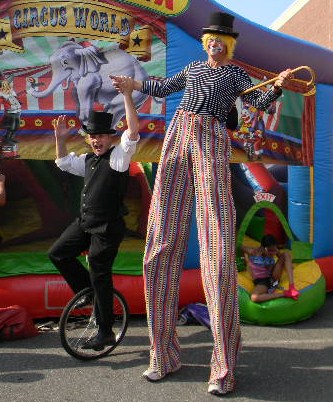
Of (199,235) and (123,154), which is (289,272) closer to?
(199,235)

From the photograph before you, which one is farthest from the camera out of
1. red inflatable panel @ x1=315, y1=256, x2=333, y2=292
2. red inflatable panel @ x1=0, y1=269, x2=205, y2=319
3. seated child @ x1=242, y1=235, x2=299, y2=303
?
red inflatable panel @ x1=315, y1=256, x2=333, y2=292

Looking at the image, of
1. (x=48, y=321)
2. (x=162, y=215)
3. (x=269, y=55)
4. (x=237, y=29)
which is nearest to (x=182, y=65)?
(x=237, y=29)

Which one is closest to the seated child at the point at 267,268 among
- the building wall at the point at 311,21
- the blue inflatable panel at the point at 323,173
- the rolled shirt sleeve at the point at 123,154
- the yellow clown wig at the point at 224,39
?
the blue inflatable panel at the point at 323,173

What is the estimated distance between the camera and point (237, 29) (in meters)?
4.70

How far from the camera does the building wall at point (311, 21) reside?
55.7 ft

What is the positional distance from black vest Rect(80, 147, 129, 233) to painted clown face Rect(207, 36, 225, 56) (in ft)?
3.03

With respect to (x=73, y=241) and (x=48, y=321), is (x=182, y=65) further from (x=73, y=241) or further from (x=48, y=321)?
(x=48, y=321)

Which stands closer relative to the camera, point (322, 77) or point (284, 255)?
point (284, 255)

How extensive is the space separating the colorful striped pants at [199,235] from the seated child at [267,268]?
1455mm

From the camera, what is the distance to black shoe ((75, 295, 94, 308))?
3.51m

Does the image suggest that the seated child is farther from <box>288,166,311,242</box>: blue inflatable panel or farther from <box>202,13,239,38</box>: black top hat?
<box>202,13,239,38</box>: black top hat

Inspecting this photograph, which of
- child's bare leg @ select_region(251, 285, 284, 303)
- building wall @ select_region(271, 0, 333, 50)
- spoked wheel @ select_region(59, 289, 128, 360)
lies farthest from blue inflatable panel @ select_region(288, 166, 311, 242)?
building wall @ select_region(271, 0, 333, 50)

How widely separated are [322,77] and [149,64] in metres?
1.98

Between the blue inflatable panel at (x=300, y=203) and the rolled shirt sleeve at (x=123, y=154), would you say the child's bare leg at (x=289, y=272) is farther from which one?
the rolled shirt sleeve at (x=123, y=154)
